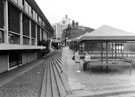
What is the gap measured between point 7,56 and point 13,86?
11.7 ft

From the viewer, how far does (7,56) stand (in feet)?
27.2

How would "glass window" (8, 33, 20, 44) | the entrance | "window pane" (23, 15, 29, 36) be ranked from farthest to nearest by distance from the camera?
1. "window pane" (23, 15, 29, 36)
2. the entrance
3. "glass window" (8, 33, 20, 44)

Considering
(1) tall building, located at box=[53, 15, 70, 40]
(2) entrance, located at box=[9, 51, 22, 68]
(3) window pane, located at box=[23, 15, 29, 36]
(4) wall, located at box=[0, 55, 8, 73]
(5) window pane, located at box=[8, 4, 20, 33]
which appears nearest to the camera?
(4) wall, located at box=[0, 55, 8, 73]

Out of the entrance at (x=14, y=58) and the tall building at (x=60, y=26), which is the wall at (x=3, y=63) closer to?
the entrance at (x=14, y=58)

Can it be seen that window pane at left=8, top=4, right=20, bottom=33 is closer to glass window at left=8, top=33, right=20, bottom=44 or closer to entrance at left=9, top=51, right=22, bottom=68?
glass window at left=8, top=33, right=20, bottom=44

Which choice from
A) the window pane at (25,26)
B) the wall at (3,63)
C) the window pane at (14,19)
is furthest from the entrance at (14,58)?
the window pane at (25,26)

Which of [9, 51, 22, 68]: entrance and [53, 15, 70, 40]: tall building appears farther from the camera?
[53, 15, 70, 40]: tall building

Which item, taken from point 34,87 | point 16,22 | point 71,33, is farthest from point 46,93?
point 71,33

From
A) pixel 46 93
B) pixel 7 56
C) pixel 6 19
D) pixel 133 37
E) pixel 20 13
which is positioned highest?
pixel 20 13

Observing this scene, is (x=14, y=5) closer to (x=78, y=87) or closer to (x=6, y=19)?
(x=6, y=19)

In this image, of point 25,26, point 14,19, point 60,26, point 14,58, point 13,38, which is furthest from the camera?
point 60,26

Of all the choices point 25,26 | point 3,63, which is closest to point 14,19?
point 25,26

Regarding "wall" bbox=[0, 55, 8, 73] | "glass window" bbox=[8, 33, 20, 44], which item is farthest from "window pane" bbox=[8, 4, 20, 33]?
"wall" bbox=[0, 55, 8, 73]

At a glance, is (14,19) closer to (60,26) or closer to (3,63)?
(3,63)
